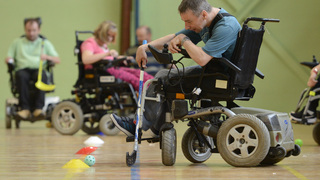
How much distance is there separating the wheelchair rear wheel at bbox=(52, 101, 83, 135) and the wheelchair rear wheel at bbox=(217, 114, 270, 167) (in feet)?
8.89

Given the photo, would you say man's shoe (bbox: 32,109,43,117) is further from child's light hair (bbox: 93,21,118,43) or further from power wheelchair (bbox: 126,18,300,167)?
power wheelchair (bbox: 126,18,300,167)

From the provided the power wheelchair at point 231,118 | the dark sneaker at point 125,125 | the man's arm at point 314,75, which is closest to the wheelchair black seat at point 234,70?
the power wheelchair at point 231,118

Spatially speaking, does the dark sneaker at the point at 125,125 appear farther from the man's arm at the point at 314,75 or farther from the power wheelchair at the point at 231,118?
the man's arm at the point at 314,75

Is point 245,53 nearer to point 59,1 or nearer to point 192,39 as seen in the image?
point 192,39

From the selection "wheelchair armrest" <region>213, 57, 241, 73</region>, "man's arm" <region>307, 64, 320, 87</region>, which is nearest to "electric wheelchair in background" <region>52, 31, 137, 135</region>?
"man's arm" <region>307, 64, 320, 87</region>

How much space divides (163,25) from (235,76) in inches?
143

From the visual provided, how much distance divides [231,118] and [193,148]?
38 cm

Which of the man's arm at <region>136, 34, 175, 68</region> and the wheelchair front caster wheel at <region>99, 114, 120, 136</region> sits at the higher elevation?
the man's arm at <region>136, 34, 175, 68</region>

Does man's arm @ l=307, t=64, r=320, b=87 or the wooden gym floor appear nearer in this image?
the wooden gym floor

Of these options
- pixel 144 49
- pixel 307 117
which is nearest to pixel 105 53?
pixel 307 117

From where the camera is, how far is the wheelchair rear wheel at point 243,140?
7.93ft

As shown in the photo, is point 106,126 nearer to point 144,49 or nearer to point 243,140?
point 144,49

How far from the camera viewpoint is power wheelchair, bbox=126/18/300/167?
246cm

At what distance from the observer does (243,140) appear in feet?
8.12
